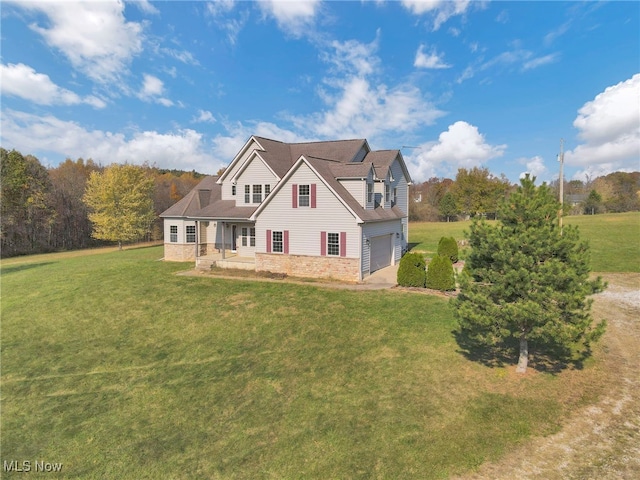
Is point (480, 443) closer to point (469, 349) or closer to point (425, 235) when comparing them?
point (469, 349)

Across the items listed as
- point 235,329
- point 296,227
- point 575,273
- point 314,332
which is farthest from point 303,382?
point 296,227

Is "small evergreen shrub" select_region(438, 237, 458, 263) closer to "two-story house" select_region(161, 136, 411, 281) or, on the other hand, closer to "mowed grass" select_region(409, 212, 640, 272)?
"two-story house" select_region(161, 136, 411, 281)

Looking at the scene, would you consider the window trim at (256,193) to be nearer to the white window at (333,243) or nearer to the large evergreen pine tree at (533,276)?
the white window at (333,243)

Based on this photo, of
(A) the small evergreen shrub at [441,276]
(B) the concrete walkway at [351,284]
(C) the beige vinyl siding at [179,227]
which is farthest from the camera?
(C) the beige vinyl siding at [179,227]

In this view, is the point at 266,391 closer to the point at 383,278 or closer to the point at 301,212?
the point at 383,278

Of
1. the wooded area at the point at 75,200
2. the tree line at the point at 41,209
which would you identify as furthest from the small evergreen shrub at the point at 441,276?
the tree line at the point at 41,209

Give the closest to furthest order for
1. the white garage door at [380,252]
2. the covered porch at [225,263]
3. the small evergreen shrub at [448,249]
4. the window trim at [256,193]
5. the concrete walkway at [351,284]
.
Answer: the concrete walkway at [351,284], the white garage door at [380,252], the covered porch at [225,263], the small evergreen shrub at [448,249], the window trim at [256,193]
